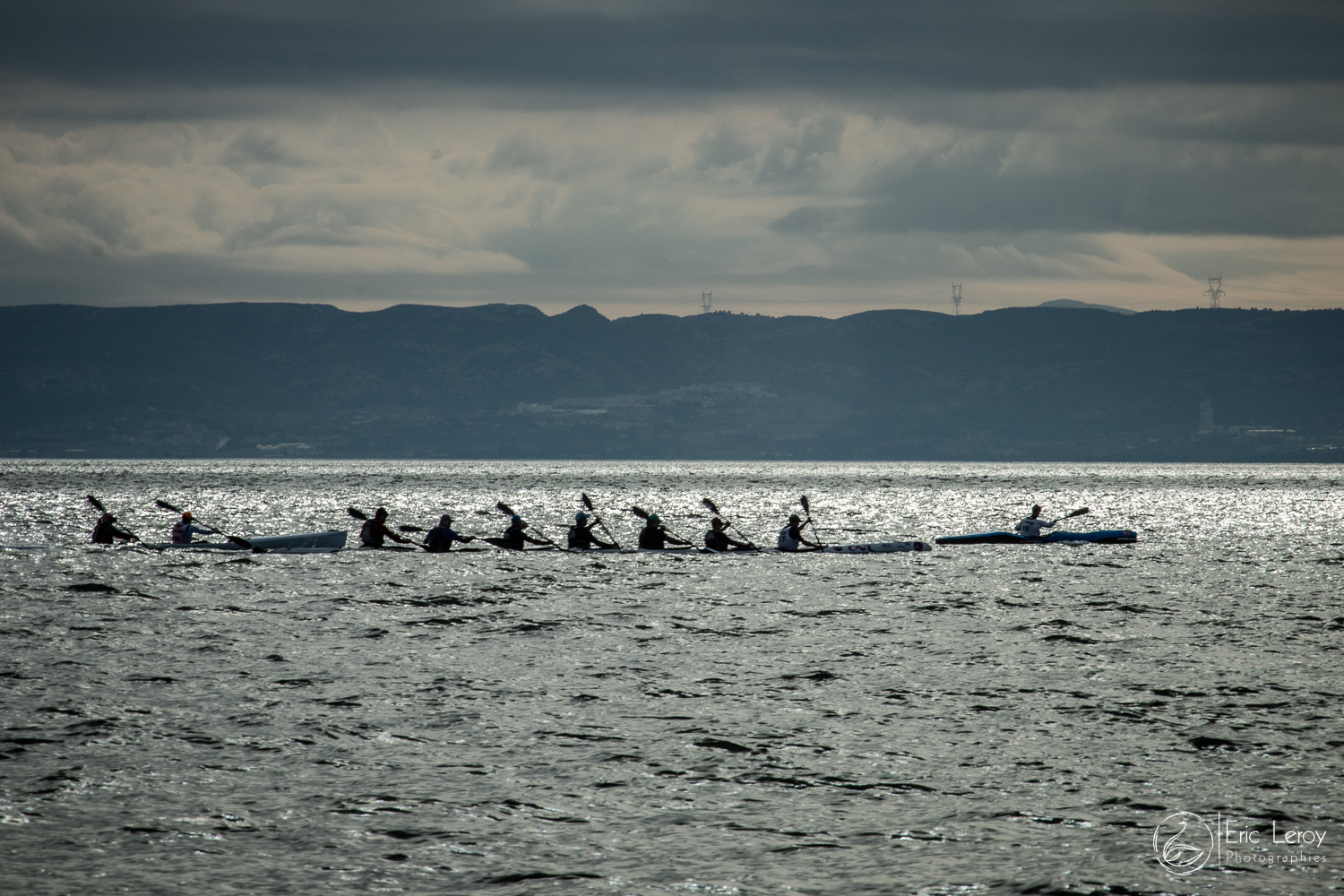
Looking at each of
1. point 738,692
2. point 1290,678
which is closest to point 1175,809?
point 738,692

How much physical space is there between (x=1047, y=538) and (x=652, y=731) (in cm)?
3893

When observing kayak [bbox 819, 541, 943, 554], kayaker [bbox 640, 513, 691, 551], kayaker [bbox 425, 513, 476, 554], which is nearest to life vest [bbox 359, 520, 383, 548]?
kayaker [bbox 425, 513, 476, 554]

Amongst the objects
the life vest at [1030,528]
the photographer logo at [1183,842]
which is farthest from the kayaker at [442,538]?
the photographer logo at [1183,842]

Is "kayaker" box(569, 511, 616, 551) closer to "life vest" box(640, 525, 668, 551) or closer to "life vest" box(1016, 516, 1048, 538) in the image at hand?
"life vest" box(640, 525, 668, 551)

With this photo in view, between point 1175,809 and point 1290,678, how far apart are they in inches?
407

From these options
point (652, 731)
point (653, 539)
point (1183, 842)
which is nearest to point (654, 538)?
point (653, 539)

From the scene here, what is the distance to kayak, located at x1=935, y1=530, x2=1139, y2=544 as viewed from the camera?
54844mm

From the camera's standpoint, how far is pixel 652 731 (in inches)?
752

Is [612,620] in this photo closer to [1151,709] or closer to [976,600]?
[976,600]

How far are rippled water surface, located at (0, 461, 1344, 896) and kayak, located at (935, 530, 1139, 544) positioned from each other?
1170 cm

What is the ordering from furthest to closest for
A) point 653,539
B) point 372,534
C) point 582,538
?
point 653,539 → point 582,538 → point 372,534

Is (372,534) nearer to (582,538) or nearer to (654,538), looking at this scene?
(582,538)

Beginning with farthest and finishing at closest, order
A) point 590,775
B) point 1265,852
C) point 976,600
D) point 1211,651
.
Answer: point 976,600 < point 1211,651 < point 590,775 < point 1265,852

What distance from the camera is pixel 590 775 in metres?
16.5
